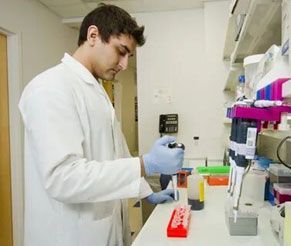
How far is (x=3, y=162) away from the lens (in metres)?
2.55

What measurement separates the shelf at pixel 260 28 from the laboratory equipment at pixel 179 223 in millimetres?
709

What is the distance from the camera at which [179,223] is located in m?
1.06

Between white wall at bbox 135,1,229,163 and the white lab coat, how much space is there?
1.96 meters

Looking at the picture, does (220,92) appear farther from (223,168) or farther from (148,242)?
(148,242)

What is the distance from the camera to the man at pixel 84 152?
926mm

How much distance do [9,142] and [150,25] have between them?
173cm

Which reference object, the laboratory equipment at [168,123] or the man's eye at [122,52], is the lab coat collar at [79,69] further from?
the laboratory equipment at [168,123]

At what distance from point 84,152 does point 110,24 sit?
486 millimetres

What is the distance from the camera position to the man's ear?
1.19 metres

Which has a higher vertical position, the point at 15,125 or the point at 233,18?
the point at 233,18

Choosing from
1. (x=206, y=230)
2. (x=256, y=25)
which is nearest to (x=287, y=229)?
(x=206, y=230)

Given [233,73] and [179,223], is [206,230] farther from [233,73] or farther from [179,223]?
[233,73]

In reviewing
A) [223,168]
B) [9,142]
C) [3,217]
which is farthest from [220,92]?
[3,217]

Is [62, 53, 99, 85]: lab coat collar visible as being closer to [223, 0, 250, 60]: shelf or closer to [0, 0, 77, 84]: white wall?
[223, 0, 250, 60]: shelf
